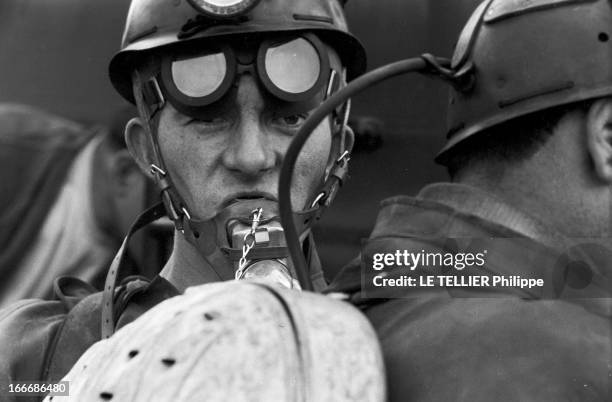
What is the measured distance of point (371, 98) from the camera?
5.38 m

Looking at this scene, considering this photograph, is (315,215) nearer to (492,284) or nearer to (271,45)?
(271,45)

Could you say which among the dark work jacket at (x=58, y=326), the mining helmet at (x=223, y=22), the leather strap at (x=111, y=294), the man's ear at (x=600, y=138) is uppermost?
the man's ear at (x=600, y=138)

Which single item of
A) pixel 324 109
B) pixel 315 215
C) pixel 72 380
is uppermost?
pixel 324 109

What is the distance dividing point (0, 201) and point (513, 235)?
3.74 meters

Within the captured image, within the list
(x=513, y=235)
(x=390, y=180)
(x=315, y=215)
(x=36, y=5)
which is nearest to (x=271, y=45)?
(x=315, y=215)

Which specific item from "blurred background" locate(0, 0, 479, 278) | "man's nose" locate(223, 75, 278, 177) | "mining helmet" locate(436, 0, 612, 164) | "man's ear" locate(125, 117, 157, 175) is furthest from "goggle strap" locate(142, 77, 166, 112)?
"mining helmet" locate(436, 0, 612, 164)

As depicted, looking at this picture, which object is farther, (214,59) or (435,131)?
(435,131)

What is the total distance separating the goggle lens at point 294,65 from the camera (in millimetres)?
3928

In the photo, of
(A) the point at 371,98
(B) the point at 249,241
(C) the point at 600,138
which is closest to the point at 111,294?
(B) the point at 249,241

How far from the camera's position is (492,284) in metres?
2.22

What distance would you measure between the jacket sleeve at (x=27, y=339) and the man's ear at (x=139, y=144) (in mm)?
463

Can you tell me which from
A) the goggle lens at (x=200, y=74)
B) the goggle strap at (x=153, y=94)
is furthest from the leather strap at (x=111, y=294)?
the goggle lens at (x=200, y=74)

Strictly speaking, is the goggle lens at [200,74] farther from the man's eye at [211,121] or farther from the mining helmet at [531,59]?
the mining helmet at [531,59]

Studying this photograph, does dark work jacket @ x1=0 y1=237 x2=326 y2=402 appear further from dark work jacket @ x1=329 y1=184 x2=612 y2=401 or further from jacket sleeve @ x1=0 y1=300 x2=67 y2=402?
dark work jacket @ x1=329 y1=184 x2=612 y2=401
